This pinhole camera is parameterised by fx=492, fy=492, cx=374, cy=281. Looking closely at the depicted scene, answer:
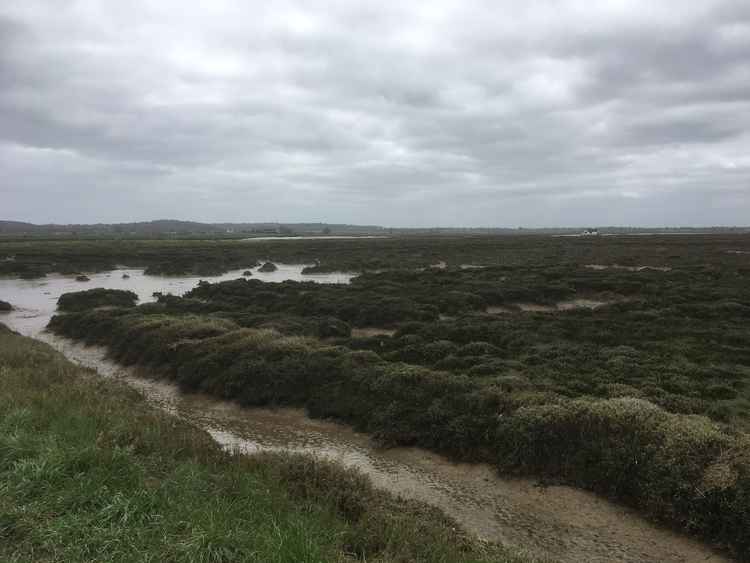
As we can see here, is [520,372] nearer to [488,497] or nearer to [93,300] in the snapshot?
[488,497]

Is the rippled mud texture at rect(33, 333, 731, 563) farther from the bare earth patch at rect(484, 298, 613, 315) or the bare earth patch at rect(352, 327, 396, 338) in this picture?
the bare earth patch at rect(484, 298, 613, 315)

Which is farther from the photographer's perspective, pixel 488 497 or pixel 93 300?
pixel 93 300

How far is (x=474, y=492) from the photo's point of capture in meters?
7.94

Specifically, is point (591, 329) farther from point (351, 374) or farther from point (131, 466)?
point (131, 466)

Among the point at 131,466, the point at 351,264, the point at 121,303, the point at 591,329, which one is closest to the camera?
the point at 131,466

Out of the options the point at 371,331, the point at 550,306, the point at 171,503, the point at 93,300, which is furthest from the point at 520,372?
the point at 93,300

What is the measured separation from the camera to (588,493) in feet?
25.2

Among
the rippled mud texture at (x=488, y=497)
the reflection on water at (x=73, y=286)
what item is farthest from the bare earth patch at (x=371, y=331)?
the reflection on water at (x=73, y=286)

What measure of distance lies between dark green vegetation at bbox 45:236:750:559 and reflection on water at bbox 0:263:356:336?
489cm

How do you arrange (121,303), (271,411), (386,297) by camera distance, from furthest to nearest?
1. (121,303)
2. (386,297)
3. (271,411)

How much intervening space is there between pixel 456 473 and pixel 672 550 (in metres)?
3.29

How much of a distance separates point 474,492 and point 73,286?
38.4 meters

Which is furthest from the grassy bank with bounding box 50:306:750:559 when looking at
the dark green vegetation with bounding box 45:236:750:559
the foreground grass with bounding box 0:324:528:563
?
the foreground grass with bounding box 0:324:528:563

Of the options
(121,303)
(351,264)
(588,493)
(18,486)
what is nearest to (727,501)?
(588,493)
